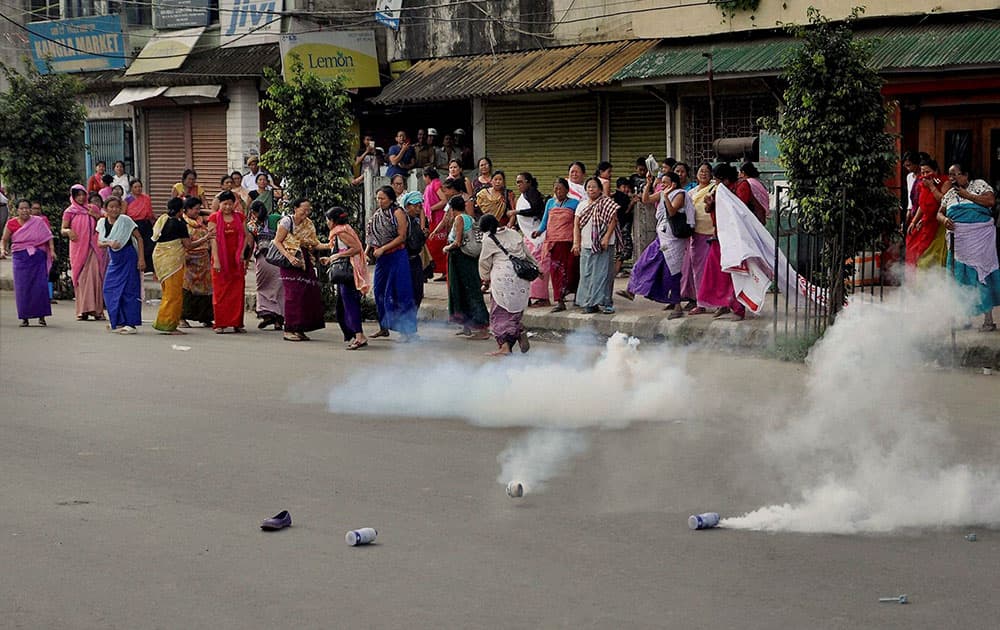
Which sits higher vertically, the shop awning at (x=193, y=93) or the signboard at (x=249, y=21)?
the signboard at (x=249, y=21)

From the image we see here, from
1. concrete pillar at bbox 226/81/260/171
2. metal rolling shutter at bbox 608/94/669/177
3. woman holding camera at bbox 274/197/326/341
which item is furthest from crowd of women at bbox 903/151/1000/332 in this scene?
concrete pillar at bbox 226/81/260/171

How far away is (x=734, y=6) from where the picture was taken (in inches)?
742

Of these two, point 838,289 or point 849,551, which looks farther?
point 838,289

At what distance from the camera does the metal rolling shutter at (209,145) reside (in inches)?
1093

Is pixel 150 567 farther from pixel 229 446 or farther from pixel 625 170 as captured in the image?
pixel 625 170

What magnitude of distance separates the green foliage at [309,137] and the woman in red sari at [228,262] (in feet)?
3.89

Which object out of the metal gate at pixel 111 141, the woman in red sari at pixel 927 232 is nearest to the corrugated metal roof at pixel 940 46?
the woman in red sari at pixel 927 232

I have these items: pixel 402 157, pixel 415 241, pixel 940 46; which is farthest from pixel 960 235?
pixel 402 157

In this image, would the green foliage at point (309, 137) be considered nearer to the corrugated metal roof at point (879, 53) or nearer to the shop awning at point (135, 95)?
the corrugated metal roof at point (879, 53)

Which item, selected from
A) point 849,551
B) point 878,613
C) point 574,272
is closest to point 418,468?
point 849,551

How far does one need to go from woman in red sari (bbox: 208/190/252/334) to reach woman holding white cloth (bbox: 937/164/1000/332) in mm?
7418

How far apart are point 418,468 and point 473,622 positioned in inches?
115

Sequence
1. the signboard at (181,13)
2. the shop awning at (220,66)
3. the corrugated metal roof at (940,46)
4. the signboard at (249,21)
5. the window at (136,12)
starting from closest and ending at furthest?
the corrugated metal roof at (940,46)
the signboard at (249,21)
the shop awning at (220,66)
the signboard at (181,13)
the window at (136,12)

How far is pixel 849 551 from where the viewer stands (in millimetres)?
5930
